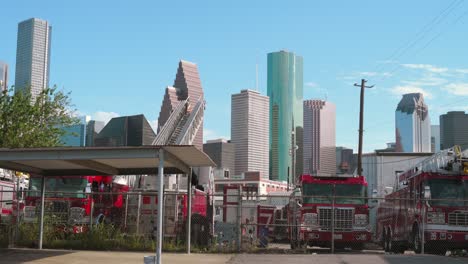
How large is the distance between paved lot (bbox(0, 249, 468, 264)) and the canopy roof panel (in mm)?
2536

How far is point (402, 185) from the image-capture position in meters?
26.0

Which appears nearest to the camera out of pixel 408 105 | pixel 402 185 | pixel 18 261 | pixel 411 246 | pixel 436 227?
pixel 18 261

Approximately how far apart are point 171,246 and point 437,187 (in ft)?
31.6

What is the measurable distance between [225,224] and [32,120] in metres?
16.2

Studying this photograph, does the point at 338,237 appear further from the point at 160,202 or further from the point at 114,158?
the point at 114,158

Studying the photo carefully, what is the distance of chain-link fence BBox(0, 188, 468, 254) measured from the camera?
20.4m

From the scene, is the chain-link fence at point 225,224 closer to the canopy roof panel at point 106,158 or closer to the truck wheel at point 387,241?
the truck wheel at point 387,241

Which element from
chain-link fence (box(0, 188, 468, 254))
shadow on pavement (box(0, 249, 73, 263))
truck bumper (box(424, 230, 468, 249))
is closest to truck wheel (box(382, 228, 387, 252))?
chain-link fence (box(0, 188, 468, 254))

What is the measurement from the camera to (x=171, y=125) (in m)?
34.1

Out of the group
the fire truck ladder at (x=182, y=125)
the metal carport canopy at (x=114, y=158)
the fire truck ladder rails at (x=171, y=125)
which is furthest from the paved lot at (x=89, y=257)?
the fire truck ladder rails at (x=171, y=125)

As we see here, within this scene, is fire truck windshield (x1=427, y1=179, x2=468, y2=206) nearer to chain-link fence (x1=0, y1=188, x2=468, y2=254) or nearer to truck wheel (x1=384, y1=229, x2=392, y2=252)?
chain-link fence (x1=0, y1=188, x2=468, y2=254)

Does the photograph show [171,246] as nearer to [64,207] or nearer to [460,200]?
[64,207]

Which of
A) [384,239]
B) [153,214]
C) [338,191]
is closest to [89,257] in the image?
[153,214]

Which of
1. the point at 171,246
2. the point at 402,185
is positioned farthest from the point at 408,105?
the point at 171,246
